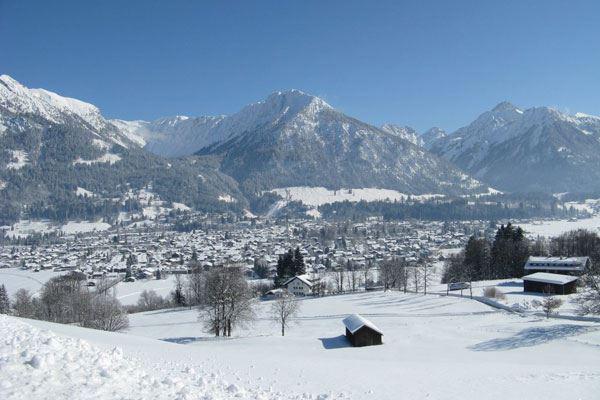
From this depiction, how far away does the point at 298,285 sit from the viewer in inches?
3802

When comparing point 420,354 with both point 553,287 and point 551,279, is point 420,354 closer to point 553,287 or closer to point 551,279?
point 551,279

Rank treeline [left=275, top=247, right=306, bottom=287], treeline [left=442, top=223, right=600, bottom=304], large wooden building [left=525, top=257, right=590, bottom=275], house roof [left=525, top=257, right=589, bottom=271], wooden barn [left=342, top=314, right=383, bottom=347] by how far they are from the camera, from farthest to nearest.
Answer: treeline [left=275, top=247, right=306, bottom=287]
treeline [left=442, top=223, right=600, bottom=304]
house roof [left=525, top=257, right=589, bottom=271]
large wooden building [left=525, top=257, right=590, bottom=275]
wooden barn [left=342, top=314, right=383, bottom=347]

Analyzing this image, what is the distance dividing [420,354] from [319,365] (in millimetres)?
11529

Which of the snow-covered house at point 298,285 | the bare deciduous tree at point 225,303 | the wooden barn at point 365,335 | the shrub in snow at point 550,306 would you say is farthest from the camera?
the snow-covered house at point 298,285

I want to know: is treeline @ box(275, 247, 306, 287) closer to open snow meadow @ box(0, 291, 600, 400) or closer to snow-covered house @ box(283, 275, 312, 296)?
snow-covered house @ box(283, 275, 312, 296)

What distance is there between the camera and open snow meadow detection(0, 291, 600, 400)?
573 inches

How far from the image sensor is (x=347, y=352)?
3397 cm

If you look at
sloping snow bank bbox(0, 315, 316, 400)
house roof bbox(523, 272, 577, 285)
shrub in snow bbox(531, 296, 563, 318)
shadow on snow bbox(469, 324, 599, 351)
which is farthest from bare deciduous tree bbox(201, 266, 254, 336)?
house roof bbox(523, 272, 577, 285)

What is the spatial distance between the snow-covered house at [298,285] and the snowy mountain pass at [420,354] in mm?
30026

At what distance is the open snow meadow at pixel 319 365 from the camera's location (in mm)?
14547

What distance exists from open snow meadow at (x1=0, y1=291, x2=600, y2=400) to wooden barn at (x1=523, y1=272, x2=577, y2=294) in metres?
22.5

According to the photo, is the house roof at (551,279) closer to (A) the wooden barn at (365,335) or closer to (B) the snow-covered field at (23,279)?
(A) the wooden barn at (365,335)

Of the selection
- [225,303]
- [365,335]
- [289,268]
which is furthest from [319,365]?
[289,268]

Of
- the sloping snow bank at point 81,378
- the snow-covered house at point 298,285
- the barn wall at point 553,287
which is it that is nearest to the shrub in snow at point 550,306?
the barn wall at point 553,287
